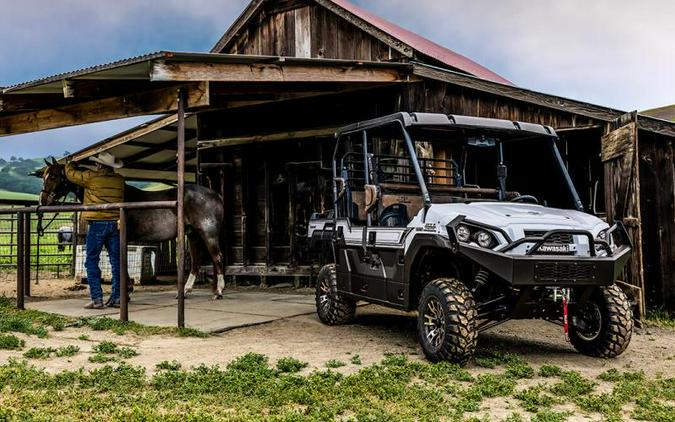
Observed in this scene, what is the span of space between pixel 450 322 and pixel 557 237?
1242 mm

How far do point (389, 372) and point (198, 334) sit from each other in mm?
2882

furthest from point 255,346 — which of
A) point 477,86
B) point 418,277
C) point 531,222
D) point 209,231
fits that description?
point 477,86

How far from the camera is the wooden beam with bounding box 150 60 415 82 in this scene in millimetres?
7680

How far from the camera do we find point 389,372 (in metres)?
5.51

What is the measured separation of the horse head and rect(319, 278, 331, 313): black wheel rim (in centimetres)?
532

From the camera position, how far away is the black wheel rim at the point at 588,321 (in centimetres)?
637

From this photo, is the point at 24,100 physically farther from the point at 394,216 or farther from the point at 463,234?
the point at 463,234

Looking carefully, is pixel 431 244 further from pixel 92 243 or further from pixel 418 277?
pixel 92 243

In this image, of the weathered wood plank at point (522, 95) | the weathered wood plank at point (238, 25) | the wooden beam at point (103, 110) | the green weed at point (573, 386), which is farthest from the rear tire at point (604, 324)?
the weathered wood plank at point (238, 25)

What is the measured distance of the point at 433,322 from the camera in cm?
609

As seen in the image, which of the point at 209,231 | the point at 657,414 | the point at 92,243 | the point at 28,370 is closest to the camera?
the point at 657,414

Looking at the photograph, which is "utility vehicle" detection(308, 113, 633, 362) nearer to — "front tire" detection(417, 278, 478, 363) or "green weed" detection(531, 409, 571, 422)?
"front tire" detection(417, 278, 478, 363)

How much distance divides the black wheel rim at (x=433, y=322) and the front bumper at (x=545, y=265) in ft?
2.06

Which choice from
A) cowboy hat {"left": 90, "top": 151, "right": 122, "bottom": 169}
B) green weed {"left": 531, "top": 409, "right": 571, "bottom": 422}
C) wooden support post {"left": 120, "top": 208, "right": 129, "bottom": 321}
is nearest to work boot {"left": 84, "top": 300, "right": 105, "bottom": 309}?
wooden support post {"left": 120, "top": 208, "right": 129, "bottom": 321}
